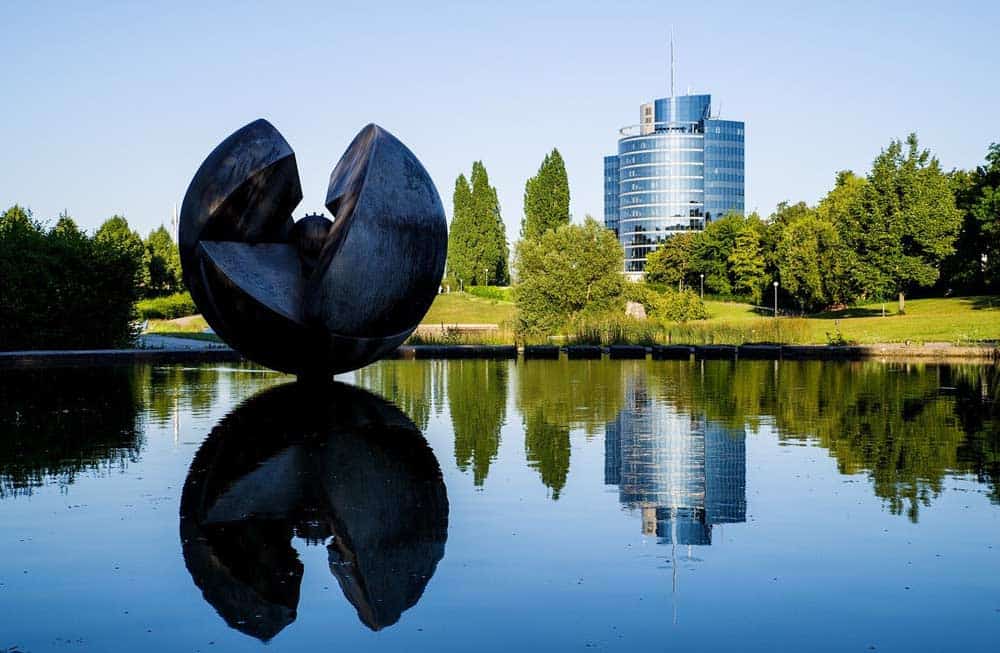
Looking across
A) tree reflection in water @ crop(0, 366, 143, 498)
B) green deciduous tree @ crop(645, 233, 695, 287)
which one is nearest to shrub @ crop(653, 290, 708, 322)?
tree reflection in water @ crop(0, 366, 143, 498)

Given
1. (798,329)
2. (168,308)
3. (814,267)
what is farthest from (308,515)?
(814,267)

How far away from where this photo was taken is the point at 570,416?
57.8ft

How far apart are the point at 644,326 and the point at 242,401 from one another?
23.1m

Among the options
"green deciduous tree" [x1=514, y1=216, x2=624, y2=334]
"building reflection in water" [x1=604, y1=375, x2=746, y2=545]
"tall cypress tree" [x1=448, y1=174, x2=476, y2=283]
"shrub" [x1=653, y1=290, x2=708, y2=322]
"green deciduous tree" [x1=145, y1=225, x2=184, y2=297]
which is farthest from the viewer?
"tall cypress tree" [x1=448, y1=174, x2=476, y2=283]

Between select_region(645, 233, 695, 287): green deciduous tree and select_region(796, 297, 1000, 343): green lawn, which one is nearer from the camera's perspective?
select_region(796, 297, 1000, 343): green lawn

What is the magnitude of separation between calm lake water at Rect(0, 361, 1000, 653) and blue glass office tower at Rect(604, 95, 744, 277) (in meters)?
148

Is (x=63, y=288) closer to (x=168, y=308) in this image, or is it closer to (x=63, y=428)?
→ (x=63, y=428)

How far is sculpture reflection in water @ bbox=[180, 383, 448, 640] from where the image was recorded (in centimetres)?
721

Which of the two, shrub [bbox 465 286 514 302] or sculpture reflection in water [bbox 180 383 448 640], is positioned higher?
shrub [bbox 465 286 514 302]

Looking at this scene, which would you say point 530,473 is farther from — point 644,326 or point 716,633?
point 644,326

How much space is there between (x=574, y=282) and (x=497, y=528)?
39.1 m

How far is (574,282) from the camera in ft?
157

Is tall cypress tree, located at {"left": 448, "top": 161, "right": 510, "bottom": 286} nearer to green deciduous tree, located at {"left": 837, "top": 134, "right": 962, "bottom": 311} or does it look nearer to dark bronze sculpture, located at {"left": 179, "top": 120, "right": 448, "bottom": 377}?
green deciduous tree, located at {"left": 837, "top": 134, "right": 962, "bottom": 311}

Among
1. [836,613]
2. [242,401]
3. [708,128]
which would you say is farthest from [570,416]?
[708,128]
